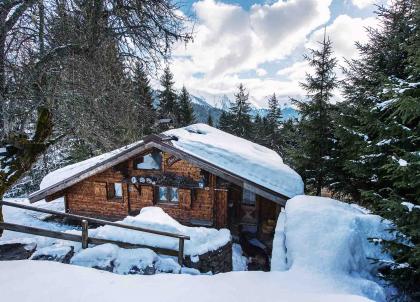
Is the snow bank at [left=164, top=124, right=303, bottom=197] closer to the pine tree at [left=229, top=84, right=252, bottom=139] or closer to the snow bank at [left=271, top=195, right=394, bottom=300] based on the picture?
the snow bank at [left=271, top=195, right=394, bottom=300]

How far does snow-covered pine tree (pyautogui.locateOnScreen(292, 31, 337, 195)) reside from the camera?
44.2ft

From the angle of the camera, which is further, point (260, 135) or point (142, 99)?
point (260, 135)

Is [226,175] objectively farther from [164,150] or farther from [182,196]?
[164,150]

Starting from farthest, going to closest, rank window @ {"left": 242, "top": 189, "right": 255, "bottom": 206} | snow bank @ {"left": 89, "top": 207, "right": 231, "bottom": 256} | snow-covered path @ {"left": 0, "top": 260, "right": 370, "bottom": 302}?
1. window @ {"left": 242, "top": 189, "right": 255, "bottom": 206}
2. snow bank @ {"left": 89, "top": 207, "right": 231, "bottom": 256}
3. snow-covered path @ {"left": 0, "top": 260, "right": 370, "bottom": 302}

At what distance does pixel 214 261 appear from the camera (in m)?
9.55

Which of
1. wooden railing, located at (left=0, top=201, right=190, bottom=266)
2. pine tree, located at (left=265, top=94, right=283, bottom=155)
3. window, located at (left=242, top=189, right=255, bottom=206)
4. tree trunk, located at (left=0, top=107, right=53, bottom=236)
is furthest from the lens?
pine tree, located at (left=265, top=94, right=283, bottom=155)

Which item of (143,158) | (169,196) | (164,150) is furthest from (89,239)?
(143,158)

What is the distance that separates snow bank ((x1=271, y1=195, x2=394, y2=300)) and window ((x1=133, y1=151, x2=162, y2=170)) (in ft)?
26.6

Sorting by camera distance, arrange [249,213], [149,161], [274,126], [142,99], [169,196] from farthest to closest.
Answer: [274,126], [169,196], [149,161], [249,213], [142,99]

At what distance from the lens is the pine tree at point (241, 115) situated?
118 feet

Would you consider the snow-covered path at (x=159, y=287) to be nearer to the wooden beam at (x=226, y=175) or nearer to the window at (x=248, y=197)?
the wooden beam at (x=226, y=175)

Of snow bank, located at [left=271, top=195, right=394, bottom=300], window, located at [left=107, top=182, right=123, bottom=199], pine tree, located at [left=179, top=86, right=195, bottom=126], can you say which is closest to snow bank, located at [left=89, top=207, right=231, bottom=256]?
snow bank, located at [left=271, top=195, right=394, bottom=300]

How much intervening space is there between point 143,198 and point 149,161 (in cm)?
187

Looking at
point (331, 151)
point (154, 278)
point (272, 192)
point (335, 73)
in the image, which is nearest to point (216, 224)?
point (272, 192)
